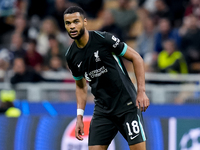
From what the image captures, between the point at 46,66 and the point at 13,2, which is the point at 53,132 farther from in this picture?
the point at 13,2

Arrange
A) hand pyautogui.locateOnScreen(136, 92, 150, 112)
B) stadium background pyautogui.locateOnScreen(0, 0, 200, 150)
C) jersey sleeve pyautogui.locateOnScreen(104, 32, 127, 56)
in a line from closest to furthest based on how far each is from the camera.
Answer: hand pyautogui.locateOnScreen(136, 92, 150, 112) → jersey sleeve pyautogui.locateOnScreen(104, 32, 127, 56) → stadium background pyautogui.locateOnScreen(0, 0, 200, 150)

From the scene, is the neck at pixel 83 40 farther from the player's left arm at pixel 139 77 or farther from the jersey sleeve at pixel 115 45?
the player's left arm at pixel 139 77

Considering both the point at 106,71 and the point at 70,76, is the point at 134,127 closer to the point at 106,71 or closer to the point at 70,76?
the point at 106,71

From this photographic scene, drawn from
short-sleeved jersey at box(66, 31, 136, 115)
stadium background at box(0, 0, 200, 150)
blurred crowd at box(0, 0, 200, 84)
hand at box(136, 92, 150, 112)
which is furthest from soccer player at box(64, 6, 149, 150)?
blurred crowd at box(0, 0, 200, 84)

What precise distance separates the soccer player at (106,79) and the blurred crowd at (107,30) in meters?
5.02

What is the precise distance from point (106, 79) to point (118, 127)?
582 millimetres

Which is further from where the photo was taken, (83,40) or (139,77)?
(83,40)

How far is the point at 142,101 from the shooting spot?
4777mm

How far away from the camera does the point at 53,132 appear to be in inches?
291

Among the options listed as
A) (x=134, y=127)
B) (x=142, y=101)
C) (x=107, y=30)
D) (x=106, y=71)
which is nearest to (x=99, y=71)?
(x=106, y=71)

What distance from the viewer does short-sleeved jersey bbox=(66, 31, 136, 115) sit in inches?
199

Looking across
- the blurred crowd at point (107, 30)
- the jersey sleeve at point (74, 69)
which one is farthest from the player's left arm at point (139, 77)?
the blurred crowd at point (107, 30)

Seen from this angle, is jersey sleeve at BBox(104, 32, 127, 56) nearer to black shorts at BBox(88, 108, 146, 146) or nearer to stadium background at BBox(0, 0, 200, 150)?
black shorts at BBox(88, 108, 146, 146)

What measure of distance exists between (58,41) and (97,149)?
6.75 metres
